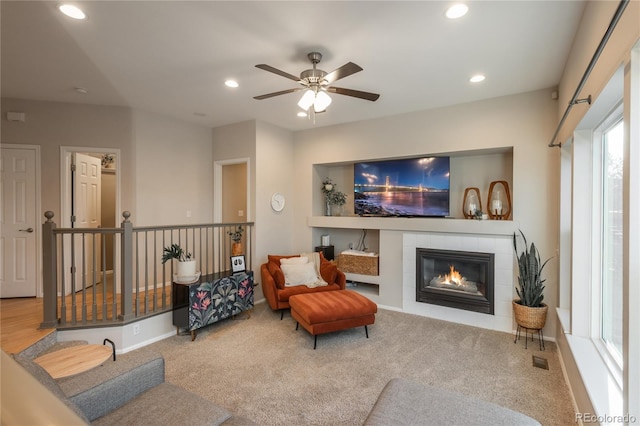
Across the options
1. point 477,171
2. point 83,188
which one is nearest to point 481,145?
point 477,171

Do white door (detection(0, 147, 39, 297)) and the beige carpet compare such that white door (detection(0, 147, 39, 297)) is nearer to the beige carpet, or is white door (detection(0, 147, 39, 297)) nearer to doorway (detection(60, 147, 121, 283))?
doorway (detection(60, 147, 121, 283))

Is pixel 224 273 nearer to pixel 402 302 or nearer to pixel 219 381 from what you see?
pixel 219 381

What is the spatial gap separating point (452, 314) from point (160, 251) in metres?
4.29

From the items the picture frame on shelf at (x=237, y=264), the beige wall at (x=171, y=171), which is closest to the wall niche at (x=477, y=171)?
the picture frame on shelf at (x=237, y=264)

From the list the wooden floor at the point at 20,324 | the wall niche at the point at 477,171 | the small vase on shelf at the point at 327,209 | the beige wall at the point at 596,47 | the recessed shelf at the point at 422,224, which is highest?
the beige wall at the point at 596,47

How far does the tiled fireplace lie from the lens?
3633 millimetres

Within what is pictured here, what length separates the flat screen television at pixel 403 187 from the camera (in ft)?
13.8

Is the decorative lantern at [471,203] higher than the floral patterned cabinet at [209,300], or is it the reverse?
the decorative lantern at [471,203]

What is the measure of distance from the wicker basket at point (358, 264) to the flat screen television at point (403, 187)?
706mm

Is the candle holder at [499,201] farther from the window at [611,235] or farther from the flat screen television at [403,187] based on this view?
the window at [611,235]

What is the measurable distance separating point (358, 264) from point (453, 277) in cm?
138

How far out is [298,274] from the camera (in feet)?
13.7

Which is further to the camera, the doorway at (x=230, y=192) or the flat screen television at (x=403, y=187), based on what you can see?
the doorway at (x=230, y=192)

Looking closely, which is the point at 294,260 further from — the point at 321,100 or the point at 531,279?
the point at 531,279
